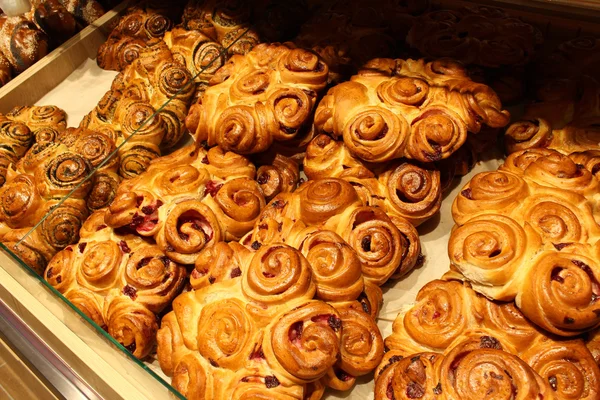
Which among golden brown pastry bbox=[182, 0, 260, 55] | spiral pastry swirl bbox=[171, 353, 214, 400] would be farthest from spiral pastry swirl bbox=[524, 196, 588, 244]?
golden brown pastry bbox=[182, 0, 260, 55]

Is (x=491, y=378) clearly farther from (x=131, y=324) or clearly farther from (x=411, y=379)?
(x=131, y=324)

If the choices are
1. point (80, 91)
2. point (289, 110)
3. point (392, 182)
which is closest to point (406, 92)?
point (392, 182)

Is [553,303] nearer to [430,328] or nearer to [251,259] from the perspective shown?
[430,328]

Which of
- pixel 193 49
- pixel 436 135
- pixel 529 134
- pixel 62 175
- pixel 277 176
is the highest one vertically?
pixel 193 49

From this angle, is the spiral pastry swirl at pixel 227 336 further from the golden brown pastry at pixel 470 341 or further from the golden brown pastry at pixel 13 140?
the golden brown pastry at pixel 13 140

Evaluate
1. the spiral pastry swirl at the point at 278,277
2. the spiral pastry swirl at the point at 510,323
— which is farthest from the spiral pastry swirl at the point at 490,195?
the spiral pastry swirl at the point at 278,277

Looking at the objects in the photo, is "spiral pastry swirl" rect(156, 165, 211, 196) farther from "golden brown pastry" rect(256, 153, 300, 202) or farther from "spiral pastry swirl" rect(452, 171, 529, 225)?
"spiral pastry swirl" rect(452, 171, 529, 225)
